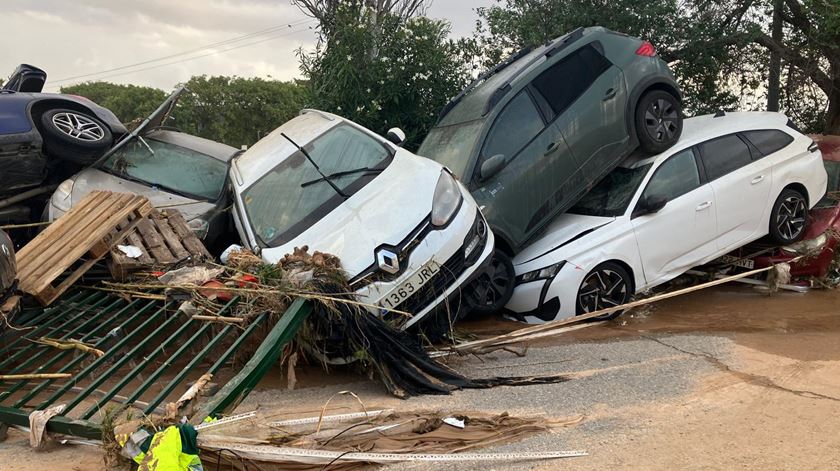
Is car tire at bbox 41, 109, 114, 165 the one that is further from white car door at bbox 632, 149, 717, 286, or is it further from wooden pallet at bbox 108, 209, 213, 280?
white car door at bbox 632, 149, 717, 286

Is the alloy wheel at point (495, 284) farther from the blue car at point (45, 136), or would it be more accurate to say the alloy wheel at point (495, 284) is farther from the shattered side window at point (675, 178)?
the blue car at point (45, 136)

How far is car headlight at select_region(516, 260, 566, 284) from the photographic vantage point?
6.38 m

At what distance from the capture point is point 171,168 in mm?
7477

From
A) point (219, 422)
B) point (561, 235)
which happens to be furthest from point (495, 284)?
point (219, 422)

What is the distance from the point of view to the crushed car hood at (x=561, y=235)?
6629 millimetres

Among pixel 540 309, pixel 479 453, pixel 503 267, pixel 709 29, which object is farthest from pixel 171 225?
pixel 709 29

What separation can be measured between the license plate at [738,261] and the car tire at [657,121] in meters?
1.43

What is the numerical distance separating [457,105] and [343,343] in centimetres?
433

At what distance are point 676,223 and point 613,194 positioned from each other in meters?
0.71

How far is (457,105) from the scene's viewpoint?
8.01 metres

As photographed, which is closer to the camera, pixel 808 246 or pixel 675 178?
pixel 675 178

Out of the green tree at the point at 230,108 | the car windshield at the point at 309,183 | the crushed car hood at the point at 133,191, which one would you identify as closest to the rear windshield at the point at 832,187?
the car windshield at the point at 309,183

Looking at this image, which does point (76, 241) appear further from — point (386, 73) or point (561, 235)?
point (386, 73)

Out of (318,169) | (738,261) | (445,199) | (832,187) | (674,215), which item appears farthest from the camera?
(832,187)
